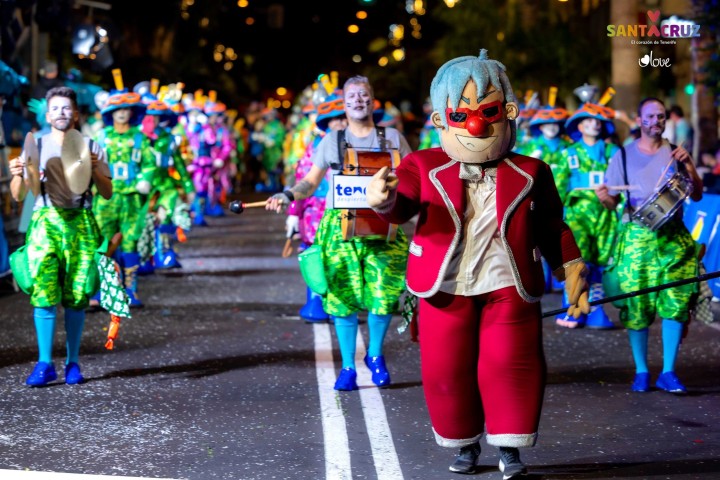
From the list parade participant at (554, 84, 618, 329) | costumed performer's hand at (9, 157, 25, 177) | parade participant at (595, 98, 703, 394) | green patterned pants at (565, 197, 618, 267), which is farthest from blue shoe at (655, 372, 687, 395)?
costumed performer's hand at (9, 157, 25, 177)

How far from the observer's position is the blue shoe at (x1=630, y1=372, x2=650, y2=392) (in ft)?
28.7

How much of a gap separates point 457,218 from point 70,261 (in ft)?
11.3

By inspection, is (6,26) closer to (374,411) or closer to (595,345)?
(595,345)

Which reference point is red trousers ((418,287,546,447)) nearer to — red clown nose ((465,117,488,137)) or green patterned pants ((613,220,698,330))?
red clown nose ((465,117,488,137))

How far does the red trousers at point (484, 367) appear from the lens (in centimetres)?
634

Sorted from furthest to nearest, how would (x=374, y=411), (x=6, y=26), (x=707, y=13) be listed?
(x=6, y=26) < (x=707, y=13) < (x=374, y=411)

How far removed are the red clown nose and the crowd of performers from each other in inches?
0.4

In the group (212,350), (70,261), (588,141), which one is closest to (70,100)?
(70,261)

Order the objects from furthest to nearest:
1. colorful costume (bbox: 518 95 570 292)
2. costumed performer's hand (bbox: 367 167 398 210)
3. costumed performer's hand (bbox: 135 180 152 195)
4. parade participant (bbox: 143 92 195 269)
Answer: parade participant (bbox: 143 92 195 269) < colorful costume (bbox: 518 95 570 292) < costumed performer's hand (bbox: 135 180 152 195) < costumed performer's hand (bbox: 367 167 398 210)

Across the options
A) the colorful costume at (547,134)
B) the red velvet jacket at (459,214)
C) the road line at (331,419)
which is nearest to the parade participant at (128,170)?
the road line at (331,419)

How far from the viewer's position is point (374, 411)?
26.6ft

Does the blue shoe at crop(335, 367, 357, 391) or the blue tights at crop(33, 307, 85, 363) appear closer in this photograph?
the blue shoe at crop(335, 367, 357, 391)

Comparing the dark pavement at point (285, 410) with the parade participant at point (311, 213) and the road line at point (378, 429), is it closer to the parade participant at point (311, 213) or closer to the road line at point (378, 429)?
the road line at point (378, 429)

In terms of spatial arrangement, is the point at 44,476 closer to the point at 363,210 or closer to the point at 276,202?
the point at 276,202
